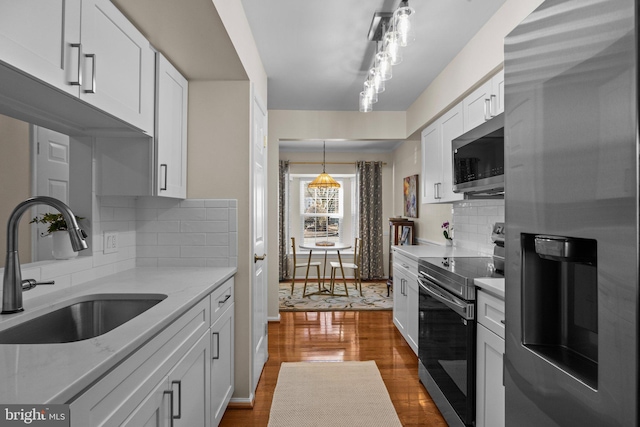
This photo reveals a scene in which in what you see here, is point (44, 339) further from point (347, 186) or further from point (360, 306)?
point (347, 186)

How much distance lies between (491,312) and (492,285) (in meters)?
0.13

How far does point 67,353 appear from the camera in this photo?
36.4 inches

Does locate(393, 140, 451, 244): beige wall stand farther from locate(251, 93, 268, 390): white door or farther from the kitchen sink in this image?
the kitchen sink

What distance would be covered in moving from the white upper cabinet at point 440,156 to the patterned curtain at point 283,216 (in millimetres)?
3310

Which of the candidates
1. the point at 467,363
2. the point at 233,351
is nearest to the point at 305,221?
the point at 233,351

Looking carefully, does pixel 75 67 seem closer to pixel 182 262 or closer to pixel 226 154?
pixel 226 154

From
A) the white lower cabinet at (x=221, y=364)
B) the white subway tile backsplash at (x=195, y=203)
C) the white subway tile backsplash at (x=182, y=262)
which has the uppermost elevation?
the white subway tile backsplash at (x=195, y=203)

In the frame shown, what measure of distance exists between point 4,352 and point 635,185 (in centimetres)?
136

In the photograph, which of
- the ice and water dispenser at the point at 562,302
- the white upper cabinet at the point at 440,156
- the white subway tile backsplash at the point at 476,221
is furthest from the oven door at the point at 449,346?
the ice and water dispenser at the point at 562,302

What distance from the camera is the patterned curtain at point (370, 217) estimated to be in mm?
6812

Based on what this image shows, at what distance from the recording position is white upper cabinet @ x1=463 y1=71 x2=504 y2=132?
7.65 feet

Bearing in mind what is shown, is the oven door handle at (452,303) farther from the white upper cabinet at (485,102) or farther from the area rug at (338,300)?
the area rug at (338,300)

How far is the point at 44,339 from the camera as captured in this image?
1.33 meters

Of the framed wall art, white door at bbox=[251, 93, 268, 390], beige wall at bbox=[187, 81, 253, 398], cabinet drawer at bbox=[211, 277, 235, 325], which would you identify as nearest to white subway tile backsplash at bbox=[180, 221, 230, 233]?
beige wall at bbox=[187, 81, 253, 398]
